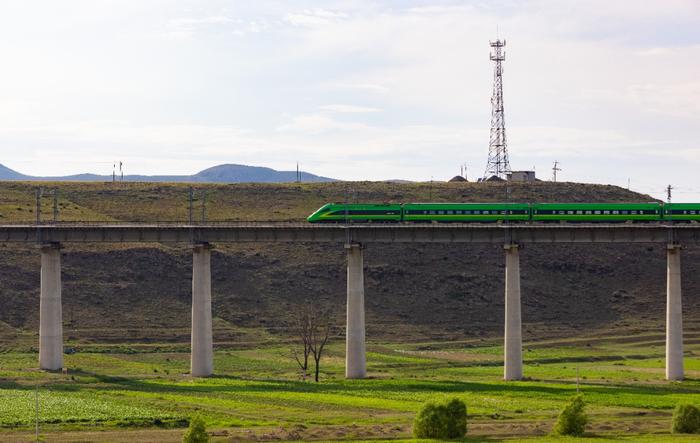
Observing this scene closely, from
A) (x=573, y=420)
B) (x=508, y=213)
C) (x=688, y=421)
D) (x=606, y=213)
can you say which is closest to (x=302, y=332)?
(x=508, y=213)

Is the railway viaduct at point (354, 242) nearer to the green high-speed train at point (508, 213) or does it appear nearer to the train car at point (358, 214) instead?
the green high-speed train at point (508, 213)

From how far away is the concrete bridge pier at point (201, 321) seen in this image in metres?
115

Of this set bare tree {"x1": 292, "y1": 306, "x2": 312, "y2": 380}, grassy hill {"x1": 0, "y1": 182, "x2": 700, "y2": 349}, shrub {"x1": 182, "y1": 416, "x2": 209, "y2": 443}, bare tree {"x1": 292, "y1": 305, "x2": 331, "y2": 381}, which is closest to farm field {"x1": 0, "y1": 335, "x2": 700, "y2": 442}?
bare tree {"x1": 292, "y1": 306, "x2": 312, "y2": 380}

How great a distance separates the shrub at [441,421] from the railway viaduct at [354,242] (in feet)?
109

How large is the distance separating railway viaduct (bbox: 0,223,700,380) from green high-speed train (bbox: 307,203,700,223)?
101 inches

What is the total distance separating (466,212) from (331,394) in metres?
29.4

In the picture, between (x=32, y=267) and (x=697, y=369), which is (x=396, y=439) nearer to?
(x=697, y=369)

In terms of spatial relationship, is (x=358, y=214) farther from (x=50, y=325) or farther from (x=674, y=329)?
(x=674, y=329)

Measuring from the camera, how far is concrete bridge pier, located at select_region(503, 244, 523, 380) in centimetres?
11162

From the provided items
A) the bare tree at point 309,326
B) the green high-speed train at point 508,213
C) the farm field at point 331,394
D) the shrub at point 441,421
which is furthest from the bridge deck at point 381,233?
the shrub at point 441,421

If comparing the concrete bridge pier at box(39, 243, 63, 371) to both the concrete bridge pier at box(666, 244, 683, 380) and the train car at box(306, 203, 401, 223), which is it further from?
the concrete bridge pier at box(666, 244, 683, 380)

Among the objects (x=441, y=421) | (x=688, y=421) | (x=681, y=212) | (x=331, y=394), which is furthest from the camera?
(x=681, y=212)

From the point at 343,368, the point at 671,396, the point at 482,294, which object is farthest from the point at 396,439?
the point at 482,294

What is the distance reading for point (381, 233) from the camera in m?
118
